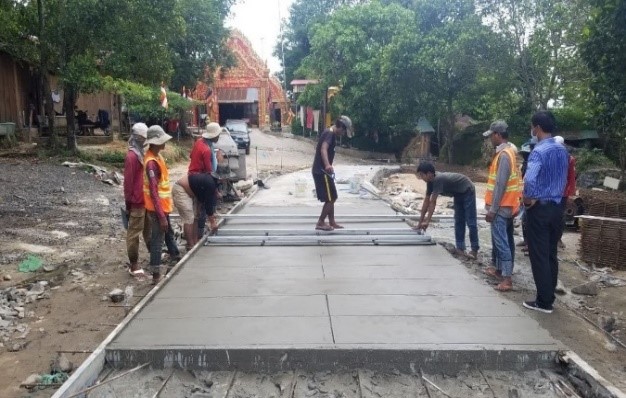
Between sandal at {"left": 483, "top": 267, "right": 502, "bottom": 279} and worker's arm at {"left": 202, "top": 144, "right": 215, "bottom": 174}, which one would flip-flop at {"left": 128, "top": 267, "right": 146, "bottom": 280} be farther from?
sandal at {"left": 483, "top": 267, "right": 502, "bottom": 279}

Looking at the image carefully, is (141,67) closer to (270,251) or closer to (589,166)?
(270,251)

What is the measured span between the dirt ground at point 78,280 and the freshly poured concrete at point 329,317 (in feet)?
2.40

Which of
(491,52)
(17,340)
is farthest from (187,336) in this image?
(491,52)

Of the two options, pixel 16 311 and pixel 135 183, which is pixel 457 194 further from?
pixel 16 311

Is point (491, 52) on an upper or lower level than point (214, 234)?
upper

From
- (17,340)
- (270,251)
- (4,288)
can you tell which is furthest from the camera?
(270,251)

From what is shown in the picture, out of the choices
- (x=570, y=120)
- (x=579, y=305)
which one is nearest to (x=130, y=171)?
(x=579, y=305)

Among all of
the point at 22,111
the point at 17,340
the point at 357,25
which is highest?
the point at 357,25

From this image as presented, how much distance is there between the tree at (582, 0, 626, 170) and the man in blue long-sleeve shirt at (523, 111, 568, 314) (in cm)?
226

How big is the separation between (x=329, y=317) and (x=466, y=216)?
3308 mm

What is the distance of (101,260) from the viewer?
781 cm

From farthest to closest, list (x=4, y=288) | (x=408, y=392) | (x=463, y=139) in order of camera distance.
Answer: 1. (x=463, y=139)
2. (x=4, y=288)
3. (x=408, y=392)

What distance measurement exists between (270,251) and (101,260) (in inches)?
102

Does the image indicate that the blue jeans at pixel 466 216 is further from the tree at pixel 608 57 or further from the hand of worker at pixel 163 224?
the hand of worker at pixel 163 224
